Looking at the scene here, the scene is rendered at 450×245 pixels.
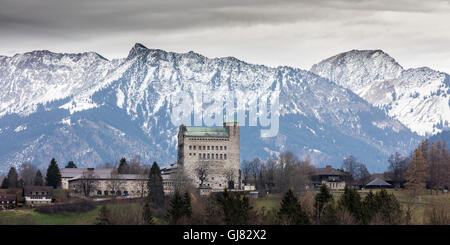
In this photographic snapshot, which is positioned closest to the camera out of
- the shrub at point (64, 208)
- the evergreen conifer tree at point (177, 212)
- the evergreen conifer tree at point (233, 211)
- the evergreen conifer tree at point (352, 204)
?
the evergreen conifer tree at point (233, 211)

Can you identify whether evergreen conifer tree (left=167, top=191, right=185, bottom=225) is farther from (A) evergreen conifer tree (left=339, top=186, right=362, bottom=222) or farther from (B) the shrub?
(B) the shrub

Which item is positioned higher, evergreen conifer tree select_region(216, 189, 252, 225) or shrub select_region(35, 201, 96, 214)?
shrub select_region(35, 201, 96, 214)

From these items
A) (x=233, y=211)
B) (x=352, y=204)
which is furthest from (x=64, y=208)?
(x=352, y=204)

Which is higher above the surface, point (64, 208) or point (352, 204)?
point (64, 208)

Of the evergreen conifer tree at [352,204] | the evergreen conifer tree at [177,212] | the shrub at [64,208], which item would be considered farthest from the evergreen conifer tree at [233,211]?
the shrub at [64,208]

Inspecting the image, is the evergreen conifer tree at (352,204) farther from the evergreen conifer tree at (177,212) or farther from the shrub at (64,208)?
the shrub at (64,208)

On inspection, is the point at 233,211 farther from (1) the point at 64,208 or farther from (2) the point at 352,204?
(1) the point at 64,208

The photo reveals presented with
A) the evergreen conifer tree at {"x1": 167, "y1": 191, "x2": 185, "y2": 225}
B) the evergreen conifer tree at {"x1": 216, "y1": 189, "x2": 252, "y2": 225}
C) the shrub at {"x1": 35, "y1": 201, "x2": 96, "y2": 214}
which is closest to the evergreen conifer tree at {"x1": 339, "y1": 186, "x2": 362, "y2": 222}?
the evergreen conifer tree at {"x1": 216, "y1": 189, "x2": 252, "y2": 225}

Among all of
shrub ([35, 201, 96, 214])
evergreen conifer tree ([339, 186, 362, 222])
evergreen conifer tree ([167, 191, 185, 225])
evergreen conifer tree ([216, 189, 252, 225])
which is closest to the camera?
evergreen conifer tree ([216, 189, 252, 225])

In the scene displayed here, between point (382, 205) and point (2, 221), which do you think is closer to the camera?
point (382, 205)
